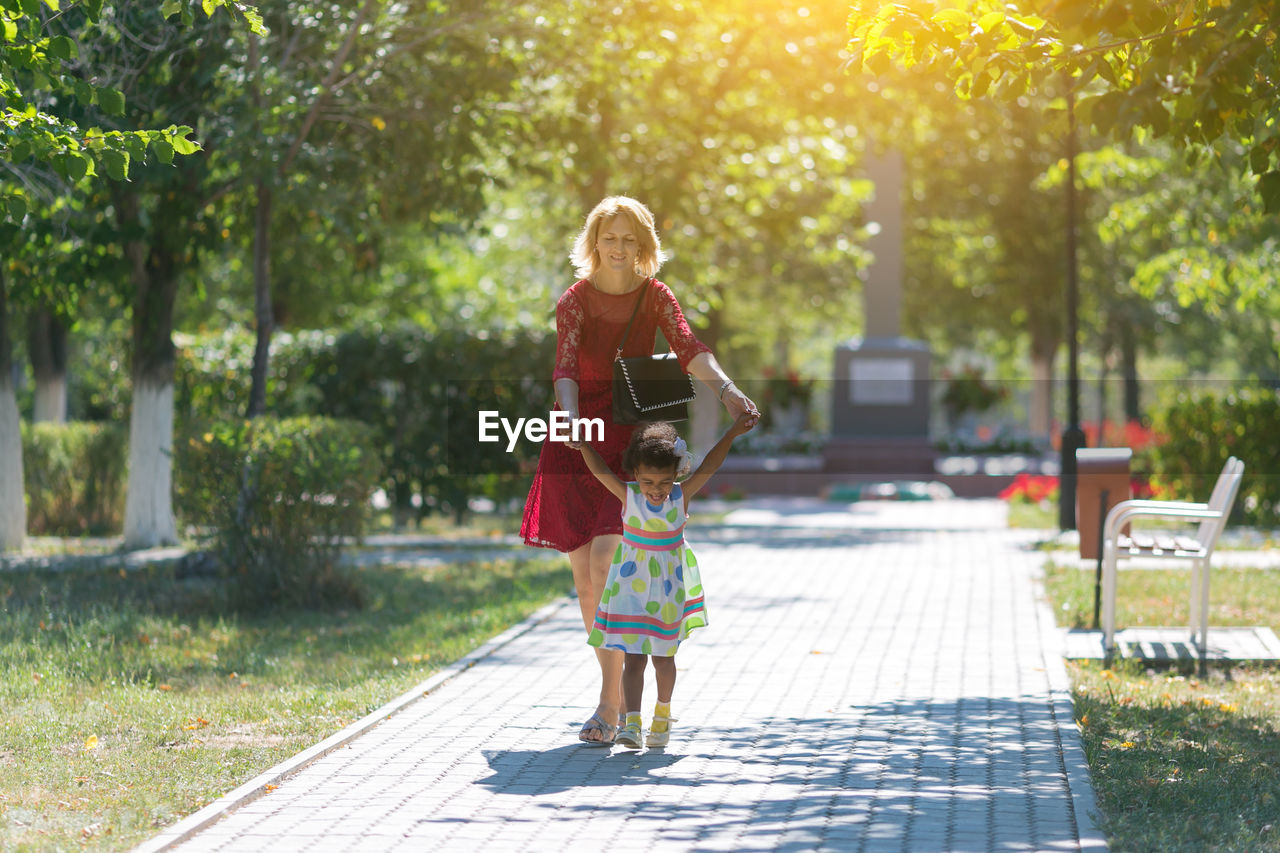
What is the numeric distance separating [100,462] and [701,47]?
889 centimetres

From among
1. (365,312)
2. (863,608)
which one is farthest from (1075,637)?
(365,312)

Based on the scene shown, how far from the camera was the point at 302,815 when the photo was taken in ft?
17.3

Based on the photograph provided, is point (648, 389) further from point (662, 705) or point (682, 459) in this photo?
point (662, 705)

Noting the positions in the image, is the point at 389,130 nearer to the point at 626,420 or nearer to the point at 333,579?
the point at 333,579

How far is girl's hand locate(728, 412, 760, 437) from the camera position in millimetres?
5906

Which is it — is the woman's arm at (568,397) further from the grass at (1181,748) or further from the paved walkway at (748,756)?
the grass at (1181,748)

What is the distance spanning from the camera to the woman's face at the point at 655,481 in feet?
20.0

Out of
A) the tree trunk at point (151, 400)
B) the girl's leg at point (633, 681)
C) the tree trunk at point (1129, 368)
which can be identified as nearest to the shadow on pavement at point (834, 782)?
the girl's leg at point (633, 681)

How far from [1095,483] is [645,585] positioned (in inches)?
244

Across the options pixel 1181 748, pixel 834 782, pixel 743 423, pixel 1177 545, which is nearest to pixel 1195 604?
pixel 1177 545

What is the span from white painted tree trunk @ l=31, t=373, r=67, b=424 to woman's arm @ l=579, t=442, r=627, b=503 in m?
15.6

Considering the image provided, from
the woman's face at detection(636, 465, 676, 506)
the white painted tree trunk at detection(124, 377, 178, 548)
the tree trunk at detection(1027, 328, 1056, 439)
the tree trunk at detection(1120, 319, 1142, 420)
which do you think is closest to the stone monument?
the tree trunk at detection(1027, 328, 1056, 439)

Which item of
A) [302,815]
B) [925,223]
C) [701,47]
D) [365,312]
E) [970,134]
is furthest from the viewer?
[925,223]

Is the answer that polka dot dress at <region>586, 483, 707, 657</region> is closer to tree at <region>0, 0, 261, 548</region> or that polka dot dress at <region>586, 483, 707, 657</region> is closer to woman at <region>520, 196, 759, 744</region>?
woman at <region>520, 196, 759, 744</region>
